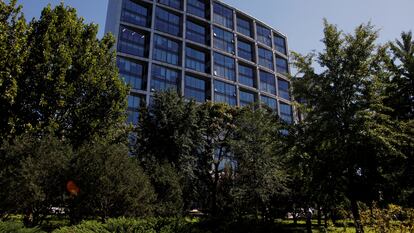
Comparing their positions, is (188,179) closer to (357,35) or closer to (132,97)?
(357,35)

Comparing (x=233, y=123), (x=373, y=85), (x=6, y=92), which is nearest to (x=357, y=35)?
(x=373, y=85)

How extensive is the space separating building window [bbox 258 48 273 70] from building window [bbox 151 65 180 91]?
2054 cm

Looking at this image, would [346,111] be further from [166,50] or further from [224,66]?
[224,66]

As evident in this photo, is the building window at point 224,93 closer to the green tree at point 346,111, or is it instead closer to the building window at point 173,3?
the building window at point 173,3

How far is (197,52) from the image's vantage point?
62844mm

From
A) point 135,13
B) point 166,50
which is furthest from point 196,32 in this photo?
point 135,13

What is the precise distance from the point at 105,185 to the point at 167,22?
47.3 m

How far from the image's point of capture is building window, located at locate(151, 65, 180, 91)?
54.4m

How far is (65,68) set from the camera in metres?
22.8

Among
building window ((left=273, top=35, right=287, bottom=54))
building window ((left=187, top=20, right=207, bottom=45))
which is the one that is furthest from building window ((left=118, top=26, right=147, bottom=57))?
building window ((left=273, top=35, right=287, bottom=54))

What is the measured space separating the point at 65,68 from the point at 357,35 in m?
16.7

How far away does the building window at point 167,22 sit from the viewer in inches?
2314

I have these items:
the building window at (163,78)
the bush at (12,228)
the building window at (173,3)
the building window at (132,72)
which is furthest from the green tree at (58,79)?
the building window at (173,3)

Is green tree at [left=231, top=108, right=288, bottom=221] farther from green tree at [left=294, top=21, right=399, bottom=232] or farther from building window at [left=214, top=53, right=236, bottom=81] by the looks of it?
building window at [left=214, top=53, right=236, bottom=81]
